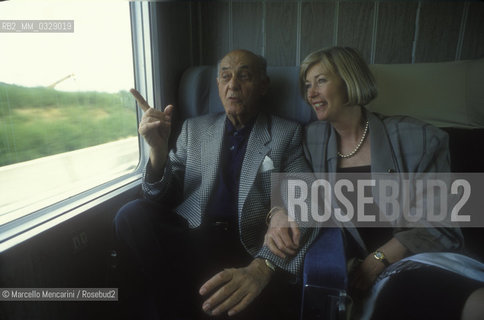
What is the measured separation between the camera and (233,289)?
92 cm

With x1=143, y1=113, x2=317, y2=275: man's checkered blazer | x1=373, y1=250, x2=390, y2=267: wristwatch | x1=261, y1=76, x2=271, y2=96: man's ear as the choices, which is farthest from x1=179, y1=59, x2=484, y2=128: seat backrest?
x1=373, y1=250, x2=390, y2=267: wristwatch

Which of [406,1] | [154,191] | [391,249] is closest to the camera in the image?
[391,249]

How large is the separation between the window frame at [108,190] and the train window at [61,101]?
0.02m

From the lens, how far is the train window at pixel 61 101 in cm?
97

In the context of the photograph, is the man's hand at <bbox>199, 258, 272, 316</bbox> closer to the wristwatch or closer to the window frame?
the wristwatch

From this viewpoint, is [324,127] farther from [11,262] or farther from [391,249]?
[11,262]

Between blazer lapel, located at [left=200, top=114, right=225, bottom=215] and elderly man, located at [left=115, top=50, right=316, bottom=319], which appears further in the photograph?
blazer lapel, located at [left=200, top=114, right=225, bottom=215]

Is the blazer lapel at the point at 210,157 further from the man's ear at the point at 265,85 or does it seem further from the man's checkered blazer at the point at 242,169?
the man's ear at the point at 265,85

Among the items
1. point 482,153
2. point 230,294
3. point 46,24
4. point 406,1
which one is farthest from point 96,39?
point 482,153

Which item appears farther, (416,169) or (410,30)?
(410,30)

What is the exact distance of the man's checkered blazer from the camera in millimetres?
1180

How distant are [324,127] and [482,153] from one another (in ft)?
2.47

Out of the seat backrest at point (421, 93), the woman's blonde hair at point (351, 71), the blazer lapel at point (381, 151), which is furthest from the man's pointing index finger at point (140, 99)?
→ the blazer lapel at point (381, 151)

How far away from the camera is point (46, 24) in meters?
1.04
